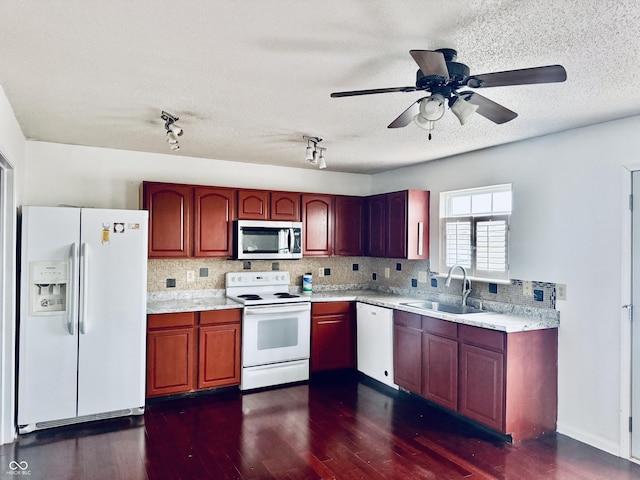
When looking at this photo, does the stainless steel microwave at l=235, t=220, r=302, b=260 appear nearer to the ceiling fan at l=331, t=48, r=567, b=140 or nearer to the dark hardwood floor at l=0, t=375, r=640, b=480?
the dark hardwood floor at l=0, t=375, r=640, b=480

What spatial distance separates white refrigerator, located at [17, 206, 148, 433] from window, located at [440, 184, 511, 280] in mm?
2890

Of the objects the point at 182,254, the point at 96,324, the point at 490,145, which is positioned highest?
the point at 490,145

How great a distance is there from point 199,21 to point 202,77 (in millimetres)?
606

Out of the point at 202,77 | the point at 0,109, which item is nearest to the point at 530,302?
the point at 202,77

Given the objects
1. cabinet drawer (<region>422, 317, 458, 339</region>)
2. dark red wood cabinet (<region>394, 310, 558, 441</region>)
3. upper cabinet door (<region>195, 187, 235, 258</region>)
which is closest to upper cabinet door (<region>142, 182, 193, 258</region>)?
upper cabinet door (<region>195, 187, 235, 258</region>)

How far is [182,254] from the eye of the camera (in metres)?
4.18

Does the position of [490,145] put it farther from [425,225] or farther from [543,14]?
[543,14]

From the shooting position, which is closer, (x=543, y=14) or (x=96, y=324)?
(x=543, y=14)

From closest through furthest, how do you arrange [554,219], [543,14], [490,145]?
[543,14] < [554,219] < [490,145]

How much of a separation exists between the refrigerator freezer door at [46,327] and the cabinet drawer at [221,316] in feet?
3.45

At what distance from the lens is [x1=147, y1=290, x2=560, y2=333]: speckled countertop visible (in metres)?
3.20

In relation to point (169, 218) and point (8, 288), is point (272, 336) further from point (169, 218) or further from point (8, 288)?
point (8, 288)

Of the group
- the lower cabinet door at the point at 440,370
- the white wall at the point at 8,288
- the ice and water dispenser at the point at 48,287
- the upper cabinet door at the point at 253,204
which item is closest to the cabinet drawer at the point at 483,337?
the lower cabinet door at the point at 440,370

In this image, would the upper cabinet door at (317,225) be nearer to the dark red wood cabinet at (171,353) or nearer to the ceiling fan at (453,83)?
the dark red wood cabinet at (171,353)
